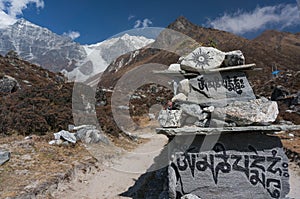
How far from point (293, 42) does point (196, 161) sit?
135800mm

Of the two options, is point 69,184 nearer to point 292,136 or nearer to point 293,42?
point 292,136

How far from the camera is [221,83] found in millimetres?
5371

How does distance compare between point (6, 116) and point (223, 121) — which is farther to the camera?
point (6, 116)

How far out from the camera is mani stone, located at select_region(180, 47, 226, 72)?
5391 millimetres

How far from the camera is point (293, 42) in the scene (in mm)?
117125

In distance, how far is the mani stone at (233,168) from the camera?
4816 millimetres

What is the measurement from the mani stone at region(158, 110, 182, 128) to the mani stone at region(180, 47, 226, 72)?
1.13 m

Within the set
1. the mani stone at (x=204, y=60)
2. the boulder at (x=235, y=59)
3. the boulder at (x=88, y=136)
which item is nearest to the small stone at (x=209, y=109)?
the mani stone at (x=204, y=60)

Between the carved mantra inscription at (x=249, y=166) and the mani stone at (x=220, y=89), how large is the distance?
1.07m

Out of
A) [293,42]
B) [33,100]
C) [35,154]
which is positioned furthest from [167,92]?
[293,42]

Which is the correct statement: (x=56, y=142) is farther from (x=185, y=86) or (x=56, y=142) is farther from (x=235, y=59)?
(x=235, y=59)

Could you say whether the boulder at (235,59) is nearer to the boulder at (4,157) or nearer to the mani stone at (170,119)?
the mani stone at (170,119)

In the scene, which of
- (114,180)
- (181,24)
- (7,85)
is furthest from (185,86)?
(181,24)

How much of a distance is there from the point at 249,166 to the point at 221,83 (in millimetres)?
1884
